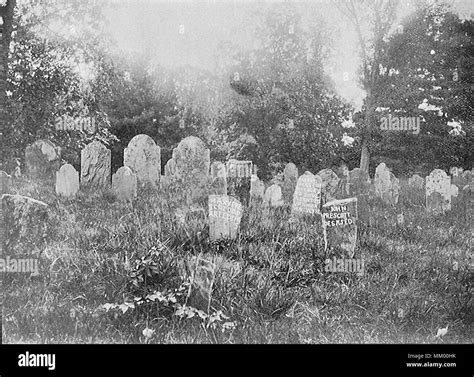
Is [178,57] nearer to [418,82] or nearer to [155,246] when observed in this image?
[155,246]

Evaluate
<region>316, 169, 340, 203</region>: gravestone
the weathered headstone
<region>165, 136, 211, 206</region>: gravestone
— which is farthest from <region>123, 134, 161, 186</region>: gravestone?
the weathered headstone

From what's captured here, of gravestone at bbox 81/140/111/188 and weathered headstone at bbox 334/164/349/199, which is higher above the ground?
gravestone at bbox 81/140/111/188

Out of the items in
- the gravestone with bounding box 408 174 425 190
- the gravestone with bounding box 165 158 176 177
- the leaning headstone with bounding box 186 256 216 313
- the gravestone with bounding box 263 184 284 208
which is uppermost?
the gravestone with bounding box 165 158 176 177

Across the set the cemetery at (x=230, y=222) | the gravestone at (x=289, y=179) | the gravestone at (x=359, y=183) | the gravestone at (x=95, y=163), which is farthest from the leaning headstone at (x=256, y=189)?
the gravestone at (x=95, y=163)

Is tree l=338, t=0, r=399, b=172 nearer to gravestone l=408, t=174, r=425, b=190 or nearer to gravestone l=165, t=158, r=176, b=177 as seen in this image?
gravestone l=408, t=174, r=425, b=190

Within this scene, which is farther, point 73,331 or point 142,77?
point 142,77

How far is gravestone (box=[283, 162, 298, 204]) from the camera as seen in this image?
11.3 ft

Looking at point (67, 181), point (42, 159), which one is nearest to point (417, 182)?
point (67, 181)

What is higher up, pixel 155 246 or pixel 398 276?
pixel 155 246

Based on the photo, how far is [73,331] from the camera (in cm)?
315

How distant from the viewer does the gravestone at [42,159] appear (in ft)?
10.9
